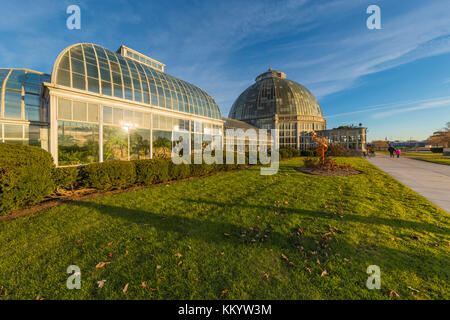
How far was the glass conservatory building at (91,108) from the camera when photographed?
9.16 m

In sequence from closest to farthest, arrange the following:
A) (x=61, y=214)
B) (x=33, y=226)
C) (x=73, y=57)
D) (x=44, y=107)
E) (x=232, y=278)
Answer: (x=232, y=278) → (x=33, y=226) → (x=61, y=214) → (x=73, y=57) → (x=44, y=107)

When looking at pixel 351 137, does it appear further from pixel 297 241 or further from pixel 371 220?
pixel 297 241

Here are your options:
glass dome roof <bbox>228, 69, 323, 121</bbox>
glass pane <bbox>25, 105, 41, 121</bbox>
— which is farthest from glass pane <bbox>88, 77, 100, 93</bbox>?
glass dome roof <bbox>228, 69, 323, 121</bbox>

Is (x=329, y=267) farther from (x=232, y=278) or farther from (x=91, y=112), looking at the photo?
(x=91, y=112)

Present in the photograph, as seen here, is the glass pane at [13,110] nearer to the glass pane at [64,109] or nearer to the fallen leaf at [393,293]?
the glass pane at [64,109]

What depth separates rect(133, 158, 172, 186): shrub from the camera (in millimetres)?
8758

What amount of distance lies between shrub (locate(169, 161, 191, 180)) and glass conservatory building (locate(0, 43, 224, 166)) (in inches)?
164

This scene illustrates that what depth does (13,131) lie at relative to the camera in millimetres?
10719

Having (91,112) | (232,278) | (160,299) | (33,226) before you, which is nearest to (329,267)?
(232,278)

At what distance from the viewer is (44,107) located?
12.0m

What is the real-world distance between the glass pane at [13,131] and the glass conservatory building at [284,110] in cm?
4338

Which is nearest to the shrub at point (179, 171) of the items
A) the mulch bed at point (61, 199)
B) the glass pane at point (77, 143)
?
the mulch bed at point (61, 199)

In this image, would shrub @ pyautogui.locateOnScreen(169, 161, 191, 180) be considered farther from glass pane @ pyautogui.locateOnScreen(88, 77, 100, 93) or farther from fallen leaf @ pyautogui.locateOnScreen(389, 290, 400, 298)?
fallen leaf @ pyautogui.locateOnScreen(389, 290, 400, 298)

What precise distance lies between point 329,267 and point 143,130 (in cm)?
1379
